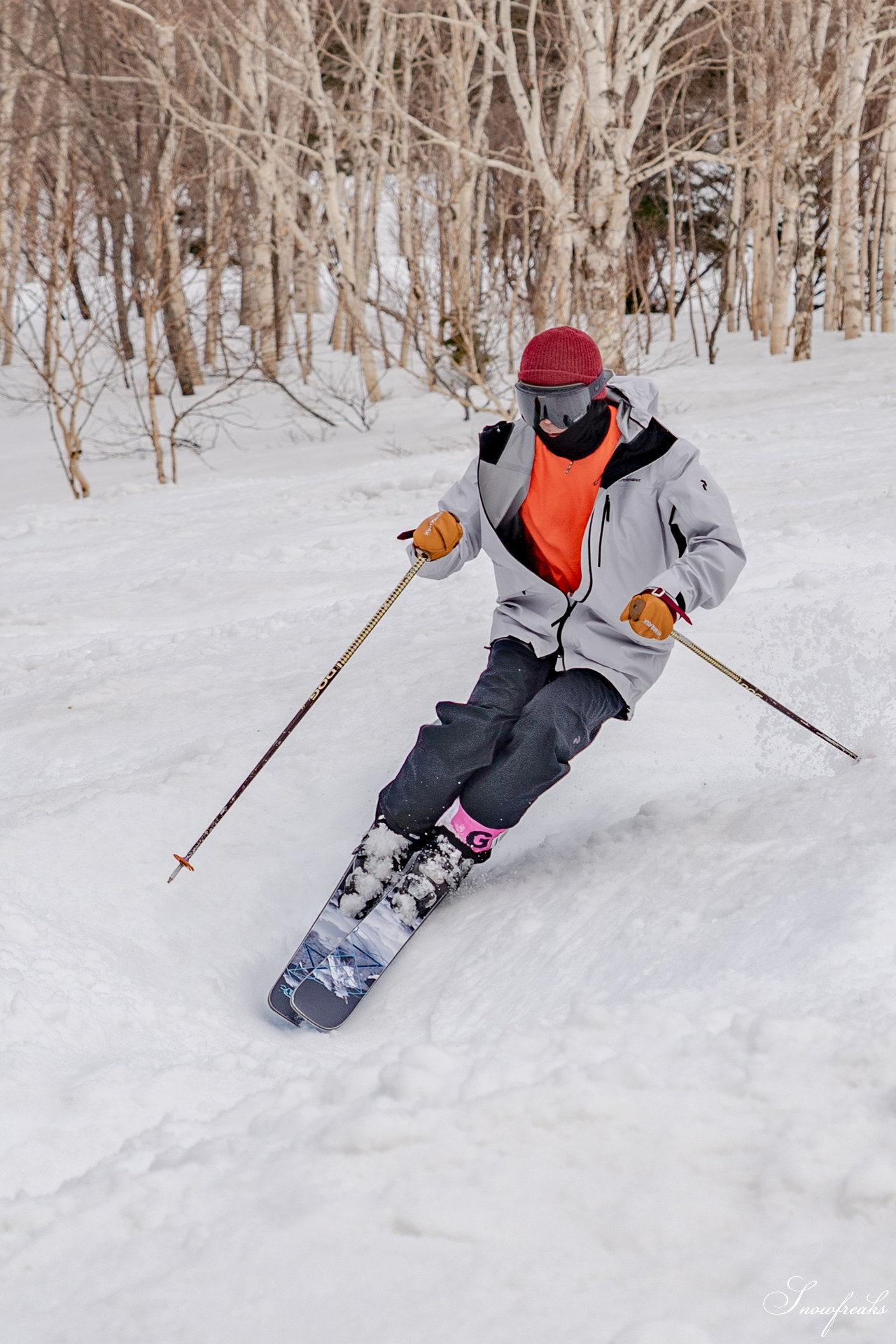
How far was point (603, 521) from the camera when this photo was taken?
2.76 m

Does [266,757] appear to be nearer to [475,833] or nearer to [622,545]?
[475,833]

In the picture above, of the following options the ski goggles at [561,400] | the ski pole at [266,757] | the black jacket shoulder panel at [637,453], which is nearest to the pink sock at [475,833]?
the ski pole at [266,757]

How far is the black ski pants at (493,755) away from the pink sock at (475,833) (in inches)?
0.7

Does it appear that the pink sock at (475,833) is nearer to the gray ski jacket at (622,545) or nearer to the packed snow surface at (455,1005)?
the packed snow surface at (455,1005)

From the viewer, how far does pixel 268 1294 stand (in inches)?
49.7

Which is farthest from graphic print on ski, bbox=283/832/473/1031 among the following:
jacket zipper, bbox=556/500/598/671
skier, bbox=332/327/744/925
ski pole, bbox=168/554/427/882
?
jacket zipper, bbox=556/500/598/671

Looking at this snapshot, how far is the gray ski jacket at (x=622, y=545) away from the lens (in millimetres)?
2654

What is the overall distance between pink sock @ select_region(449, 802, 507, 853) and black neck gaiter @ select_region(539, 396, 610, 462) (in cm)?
98

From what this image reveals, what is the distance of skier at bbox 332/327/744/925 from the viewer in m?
2.60

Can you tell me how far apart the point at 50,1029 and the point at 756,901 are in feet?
4.64

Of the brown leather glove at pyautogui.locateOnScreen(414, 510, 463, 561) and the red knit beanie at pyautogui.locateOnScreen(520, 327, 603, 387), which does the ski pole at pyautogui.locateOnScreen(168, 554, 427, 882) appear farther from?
the red knit beanie at pyautogui.locateOnScreen(520, 327, 603, 387)

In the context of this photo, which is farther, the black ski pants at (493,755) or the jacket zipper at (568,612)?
the jacket zipper at (568,612)

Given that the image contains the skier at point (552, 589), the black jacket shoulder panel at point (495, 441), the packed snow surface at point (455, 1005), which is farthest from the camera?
the black jacket shoulder panel at point (495, 441)

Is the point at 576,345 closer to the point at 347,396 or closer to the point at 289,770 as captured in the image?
the point at 289,770
